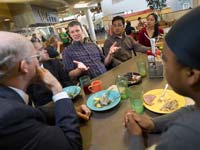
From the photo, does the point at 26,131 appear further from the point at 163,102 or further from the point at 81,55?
the point at 81,55

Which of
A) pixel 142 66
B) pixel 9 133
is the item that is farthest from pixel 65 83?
pixel 9 133

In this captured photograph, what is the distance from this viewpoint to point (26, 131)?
693mm

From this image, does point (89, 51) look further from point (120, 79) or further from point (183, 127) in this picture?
point (183, 127)

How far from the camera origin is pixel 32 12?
1.68m

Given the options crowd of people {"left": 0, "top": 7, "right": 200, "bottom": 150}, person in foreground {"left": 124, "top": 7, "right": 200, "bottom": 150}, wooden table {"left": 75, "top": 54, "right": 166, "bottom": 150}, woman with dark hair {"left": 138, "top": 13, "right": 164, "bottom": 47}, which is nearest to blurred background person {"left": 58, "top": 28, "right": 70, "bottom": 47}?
woman with dark hair {"left": 138, "top": 13, "right": 164, "bottom": 47}

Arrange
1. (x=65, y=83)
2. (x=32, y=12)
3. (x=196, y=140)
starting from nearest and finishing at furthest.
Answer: (x=196, y=140)
(x=32, y=12)
(x=65, y=83)

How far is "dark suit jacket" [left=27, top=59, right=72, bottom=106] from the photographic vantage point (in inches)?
66.2

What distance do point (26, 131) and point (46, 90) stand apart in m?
1.00

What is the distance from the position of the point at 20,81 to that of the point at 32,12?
1.05 metres

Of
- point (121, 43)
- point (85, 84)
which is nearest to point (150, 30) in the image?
point (121, 43)

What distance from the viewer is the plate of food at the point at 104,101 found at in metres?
1.15

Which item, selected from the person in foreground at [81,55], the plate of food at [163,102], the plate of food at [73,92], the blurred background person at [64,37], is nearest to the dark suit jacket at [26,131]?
the plate of food at [163,102]

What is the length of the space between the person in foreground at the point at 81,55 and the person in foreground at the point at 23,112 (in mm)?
1292

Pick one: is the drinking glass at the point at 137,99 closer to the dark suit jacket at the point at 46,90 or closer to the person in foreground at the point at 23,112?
the person in foreground at the point at 23,112
